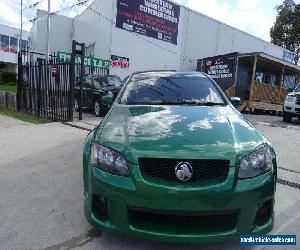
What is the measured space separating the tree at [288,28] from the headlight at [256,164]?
43.6 m

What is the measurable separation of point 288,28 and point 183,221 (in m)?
45.4

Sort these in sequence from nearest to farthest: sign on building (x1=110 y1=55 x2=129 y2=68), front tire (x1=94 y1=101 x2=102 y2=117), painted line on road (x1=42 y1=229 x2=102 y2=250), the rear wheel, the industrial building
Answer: painted line on road (x1=42 y1=229 x2=102 y2=250), front tire (x1=94 y1=101 x2=102 y2=117), the rear wheel, sign on building (x1=110 y1=55 x2=129 y2=68), the industrial building

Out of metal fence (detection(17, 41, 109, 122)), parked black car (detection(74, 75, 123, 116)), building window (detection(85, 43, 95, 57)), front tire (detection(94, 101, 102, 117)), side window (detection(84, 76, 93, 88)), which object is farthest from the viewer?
building window (detection(85, 43, 95, 57))

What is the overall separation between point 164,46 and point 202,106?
19346 mm

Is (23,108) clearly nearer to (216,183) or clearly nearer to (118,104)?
(118,104)

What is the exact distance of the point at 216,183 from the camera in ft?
9.18

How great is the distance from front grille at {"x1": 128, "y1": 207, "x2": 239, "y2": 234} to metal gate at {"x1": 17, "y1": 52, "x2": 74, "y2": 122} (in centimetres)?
796

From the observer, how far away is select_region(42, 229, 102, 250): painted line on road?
3164 millimetres

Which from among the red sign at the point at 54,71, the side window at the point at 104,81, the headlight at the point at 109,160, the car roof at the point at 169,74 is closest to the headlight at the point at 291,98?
the side window at the point at 104,81

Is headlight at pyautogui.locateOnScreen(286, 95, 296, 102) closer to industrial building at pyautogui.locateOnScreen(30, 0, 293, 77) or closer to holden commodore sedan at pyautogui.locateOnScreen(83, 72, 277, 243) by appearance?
industrial building at pyautogui.locateOnScreen(30, 0, 293, 77)

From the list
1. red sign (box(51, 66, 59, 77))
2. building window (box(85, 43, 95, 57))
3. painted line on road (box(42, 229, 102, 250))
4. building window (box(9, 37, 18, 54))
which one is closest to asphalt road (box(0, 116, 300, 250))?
painted line on road (box(42, 229, 102, 250))

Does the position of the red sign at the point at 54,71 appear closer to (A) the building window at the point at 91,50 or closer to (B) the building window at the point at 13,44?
(A) the building window at the point at 91,50

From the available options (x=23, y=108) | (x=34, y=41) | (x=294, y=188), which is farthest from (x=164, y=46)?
(x=294, y=188)

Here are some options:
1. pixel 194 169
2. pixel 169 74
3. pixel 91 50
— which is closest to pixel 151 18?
pixel 91 50
